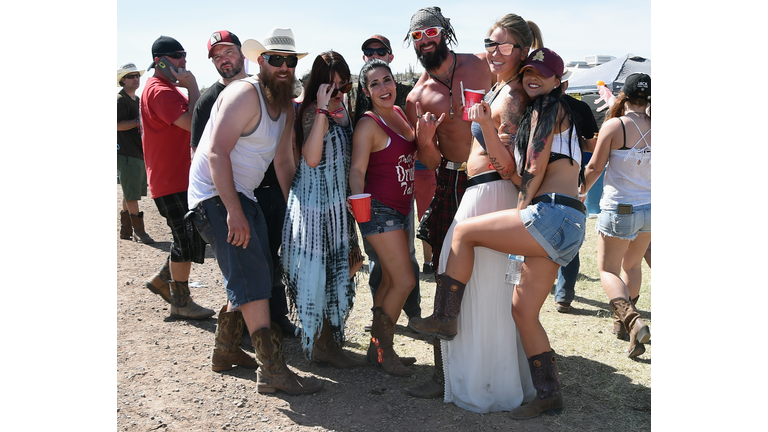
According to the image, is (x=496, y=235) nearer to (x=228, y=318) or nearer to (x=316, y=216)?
(x=316, y=216)

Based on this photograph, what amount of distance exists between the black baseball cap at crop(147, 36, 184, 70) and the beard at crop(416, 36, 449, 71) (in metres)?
2.10

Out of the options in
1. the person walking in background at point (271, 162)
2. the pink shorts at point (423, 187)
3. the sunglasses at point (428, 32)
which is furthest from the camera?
the pink shorts at point (423, 187)

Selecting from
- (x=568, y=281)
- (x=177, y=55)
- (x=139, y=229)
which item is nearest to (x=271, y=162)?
(x=177, y=55)

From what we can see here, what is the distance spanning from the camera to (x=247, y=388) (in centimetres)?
362

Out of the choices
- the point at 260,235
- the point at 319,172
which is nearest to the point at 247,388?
the point at 260,235

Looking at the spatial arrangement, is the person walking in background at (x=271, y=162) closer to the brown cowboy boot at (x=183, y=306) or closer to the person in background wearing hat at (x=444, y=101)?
Result: the brown cowboy boot at (x=183, y=306)

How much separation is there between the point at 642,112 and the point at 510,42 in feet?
5.58

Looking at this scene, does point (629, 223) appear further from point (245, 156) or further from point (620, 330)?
point (245, 156)

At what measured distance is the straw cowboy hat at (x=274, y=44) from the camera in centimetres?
350

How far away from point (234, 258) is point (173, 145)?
5.89ft

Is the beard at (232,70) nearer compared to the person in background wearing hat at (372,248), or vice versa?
the person in background wearing hat at (372,248)

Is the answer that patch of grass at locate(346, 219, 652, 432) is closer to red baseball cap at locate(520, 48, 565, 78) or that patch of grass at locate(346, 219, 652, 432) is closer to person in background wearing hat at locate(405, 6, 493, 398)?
person in background wearing hat at locate(405, 6, 493, 398)

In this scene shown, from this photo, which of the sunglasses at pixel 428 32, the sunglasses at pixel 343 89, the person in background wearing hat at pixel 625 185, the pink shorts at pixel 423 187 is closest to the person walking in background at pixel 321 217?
the sunglasses at pixel 343 89

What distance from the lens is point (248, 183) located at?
3.53m
